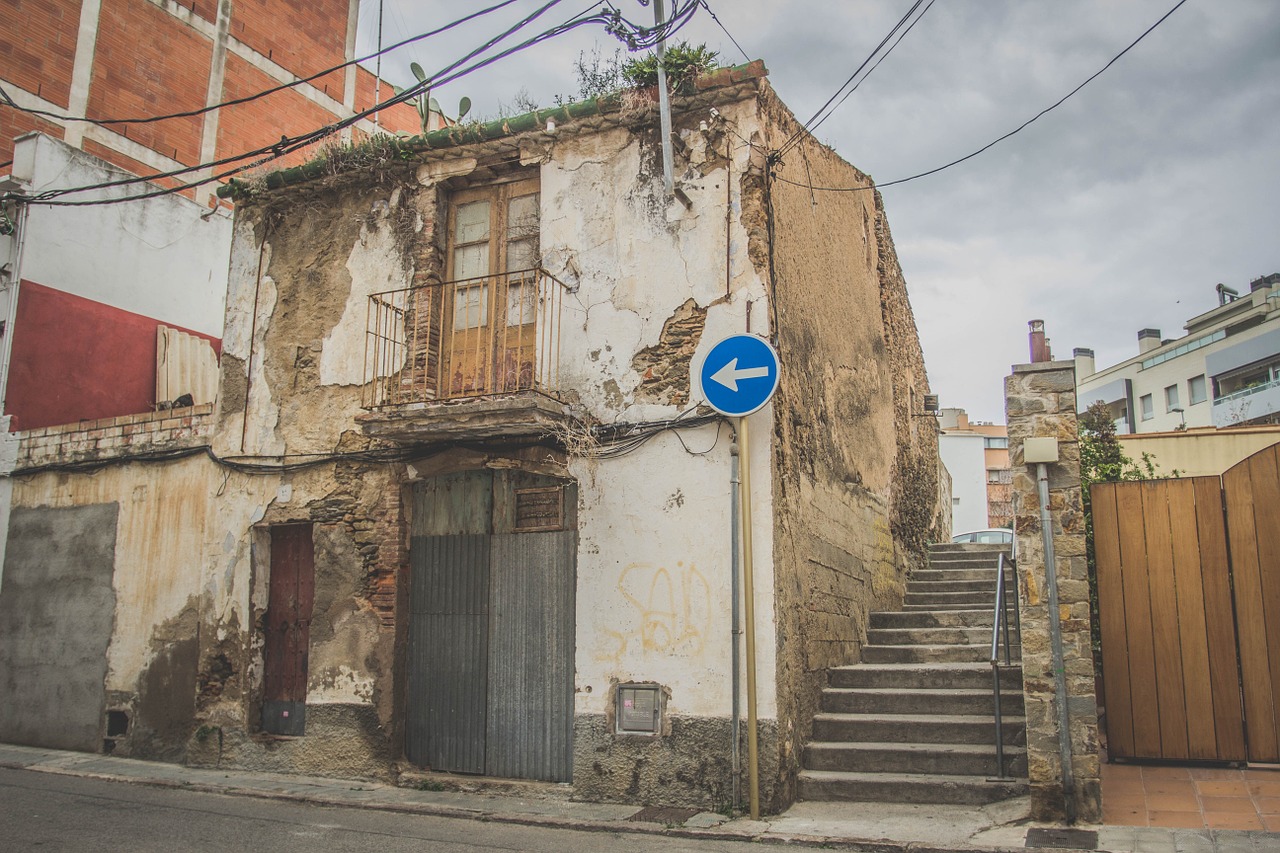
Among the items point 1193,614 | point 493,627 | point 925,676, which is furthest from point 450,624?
point 1193,614

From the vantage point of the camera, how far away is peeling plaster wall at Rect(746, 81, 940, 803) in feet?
24.5

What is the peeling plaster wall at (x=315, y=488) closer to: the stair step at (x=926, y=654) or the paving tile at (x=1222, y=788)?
the stair step at (x=926, y=654)

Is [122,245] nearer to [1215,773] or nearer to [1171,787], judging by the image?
[1171,787]

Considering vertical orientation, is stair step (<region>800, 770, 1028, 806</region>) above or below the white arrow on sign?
below

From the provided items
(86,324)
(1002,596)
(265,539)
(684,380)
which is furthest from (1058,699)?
(86,324)

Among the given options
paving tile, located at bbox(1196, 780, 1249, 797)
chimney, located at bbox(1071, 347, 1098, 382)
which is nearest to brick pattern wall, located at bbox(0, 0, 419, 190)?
paving tile, located at bbox(1196, 780, 1249, 797)

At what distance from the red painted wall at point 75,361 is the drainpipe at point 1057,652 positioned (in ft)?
36.2

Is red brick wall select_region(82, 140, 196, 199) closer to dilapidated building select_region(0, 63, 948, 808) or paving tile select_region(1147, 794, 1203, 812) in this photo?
dilapidated building select_region(0, 63, 948, 808)

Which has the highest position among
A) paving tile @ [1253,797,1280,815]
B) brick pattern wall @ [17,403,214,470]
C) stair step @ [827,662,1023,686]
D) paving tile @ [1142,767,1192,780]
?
brick pattern wall @ [17,403,214,470]

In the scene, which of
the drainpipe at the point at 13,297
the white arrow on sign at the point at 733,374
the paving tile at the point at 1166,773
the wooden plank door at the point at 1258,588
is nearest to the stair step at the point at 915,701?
the paving tile at the point at 1166,773

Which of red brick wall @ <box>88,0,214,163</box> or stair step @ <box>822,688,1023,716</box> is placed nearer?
stair step @ <box>822,688,1023,716</box>

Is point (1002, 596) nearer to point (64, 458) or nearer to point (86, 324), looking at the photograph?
point (64, 458)

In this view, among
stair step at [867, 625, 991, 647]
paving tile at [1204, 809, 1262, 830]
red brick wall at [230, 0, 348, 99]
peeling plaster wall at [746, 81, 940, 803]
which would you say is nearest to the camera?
paving tile at [1204, 809, 1262, 830]

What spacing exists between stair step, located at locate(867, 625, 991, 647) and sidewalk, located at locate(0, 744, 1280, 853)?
243cm
